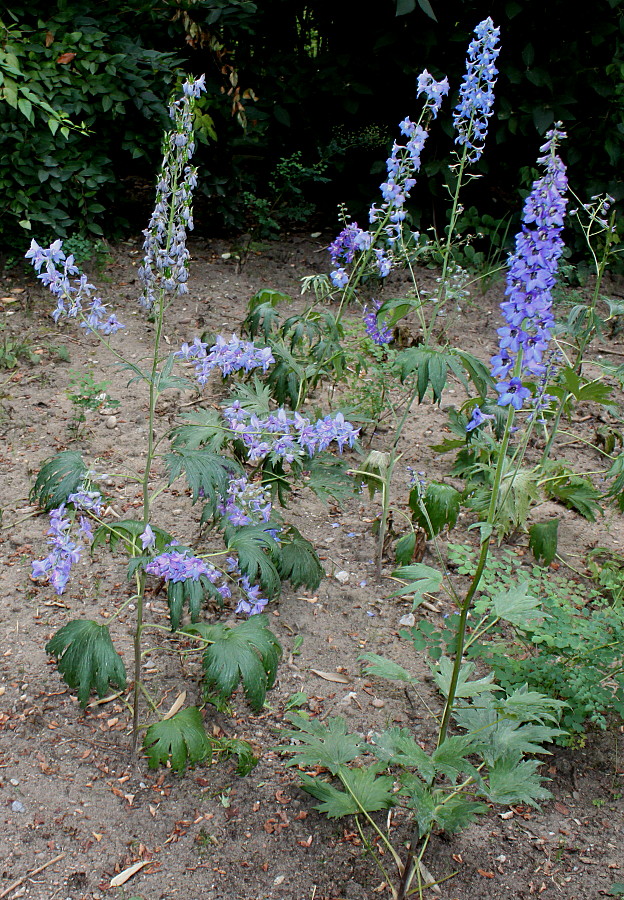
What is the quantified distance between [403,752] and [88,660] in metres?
0.97

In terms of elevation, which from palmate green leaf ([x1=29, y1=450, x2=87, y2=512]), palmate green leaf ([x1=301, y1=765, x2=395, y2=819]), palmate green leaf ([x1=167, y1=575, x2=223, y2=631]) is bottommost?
palmate green leaf ([x1=301, y1=765, x2=395, y2=819])

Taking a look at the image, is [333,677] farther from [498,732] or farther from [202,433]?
[202,433]

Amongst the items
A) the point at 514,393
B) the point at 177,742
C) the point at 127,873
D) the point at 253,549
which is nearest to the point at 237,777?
the point at 177,742

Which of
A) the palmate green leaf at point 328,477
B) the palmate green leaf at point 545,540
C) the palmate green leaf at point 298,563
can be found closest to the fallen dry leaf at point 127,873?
the palmate green leaf at point 298,563

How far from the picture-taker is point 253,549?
2635 millimetres

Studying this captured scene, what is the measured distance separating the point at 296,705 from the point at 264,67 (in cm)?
508

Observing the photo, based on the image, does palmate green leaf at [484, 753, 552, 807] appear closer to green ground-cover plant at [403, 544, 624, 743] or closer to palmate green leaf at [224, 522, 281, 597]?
green ground-cover plant at [403, 544, 624, 743]

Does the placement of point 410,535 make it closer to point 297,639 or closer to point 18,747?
point 297,639

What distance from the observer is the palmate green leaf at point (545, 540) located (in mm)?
3604

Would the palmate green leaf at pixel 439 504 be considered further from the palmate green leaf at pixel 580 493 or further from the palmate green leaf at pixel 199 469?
the palmate green leaf at pixel 199 469

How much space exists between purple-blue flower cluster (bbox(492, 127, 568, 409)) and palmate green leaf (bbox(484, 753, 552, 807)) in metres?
1.03

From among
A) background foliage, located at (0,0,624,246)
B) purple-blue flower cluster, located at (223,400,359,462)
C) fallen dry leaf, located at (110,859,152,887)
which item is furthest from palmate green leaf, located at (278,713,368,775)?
background foliage, located at (0,0,624,246)

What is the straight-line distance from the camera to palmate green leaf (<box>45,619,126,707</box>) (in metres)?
A: 2.51

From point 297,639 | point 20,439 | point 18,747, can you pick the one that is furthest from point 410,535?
point 20,439
